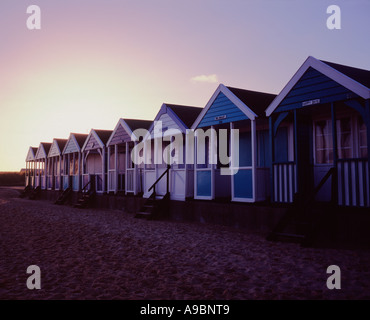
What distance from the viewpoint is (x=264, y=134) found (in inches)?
525

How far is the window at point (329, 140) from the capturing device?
1021 cm

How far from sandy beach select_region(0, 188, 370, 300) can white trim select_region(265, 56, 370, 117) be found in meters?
3.62

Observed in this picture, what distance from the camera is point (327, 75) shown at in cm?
901

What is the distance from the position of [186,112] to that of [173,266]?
9.87 m

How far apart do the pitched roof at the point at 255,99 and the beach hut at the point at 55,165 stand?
18019mm

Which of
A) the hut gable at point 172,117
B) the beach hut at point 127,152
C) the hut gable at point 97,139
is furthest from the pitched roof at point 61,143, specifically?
the hut gable at point 172,117

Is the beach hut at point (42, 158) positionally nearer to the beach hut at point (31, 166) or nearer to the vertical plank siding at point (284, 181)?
the beach hut at point (31, 166)

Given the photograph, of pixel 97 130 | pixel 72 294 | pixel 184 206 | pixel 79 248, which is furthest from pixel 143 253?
pixel 97 130

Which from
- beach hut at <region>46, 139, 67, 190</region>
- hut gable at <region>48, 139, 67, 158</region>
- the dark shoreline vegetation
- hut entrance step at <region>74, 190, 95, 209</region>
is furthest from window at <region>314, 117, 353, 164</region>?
the dark shoreline vegetation

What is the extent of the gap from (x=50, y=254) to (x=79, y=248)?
754mm

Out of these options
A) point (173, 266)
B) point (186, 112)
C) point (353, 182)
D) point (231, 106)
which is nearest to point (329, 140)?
point (353, 182)
